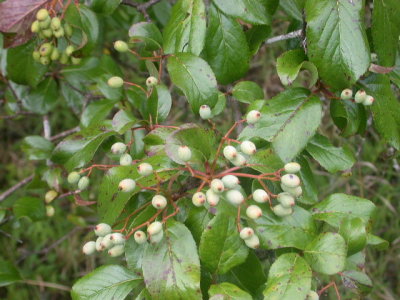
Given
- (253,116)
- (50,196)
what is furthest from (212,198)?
(50,196)

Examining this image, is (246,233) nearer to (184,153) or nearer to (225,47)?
(184,153)

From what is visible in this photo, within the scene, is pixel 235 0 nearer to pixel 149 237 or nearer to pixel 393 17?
pixel 393 17

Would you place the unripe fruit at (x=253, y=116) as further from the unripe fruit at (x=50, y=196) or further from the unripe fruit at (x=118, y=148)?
the unripe fruit at (x=50, y=196)

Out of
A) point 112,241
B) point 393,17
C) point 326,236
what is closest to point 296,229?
point 326,236

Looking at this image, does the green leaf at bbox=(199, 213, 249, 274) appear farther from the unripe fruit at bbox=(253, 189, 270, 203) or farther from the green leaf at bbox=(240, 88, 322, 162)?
the green leaf at bbox=(240, 88, 322, 162)

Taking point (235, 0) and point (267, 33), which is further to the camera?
point (267, 33)

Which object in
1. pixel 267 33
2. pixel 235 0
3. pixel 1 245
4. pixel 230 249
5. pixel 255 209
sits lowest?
pixel 1 245

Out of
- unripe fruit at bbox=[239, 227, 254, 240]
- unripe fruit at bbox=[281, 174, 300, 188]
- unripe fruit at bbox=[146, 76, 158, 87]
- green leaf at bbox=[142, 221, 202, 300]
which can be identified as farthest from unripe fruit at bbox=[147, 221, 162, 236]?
unripe fruit at bbox=[146, 76, 158, 87]
